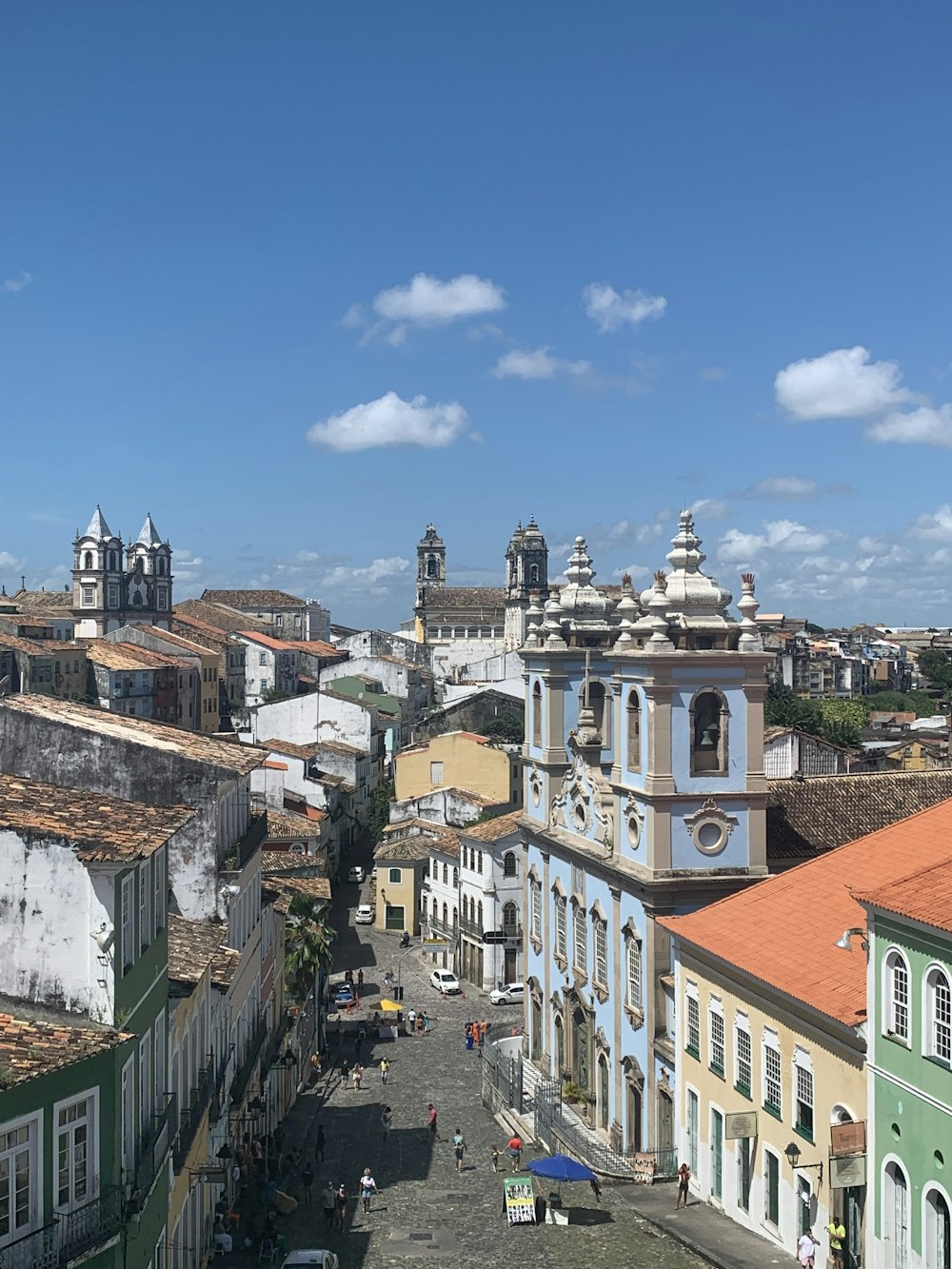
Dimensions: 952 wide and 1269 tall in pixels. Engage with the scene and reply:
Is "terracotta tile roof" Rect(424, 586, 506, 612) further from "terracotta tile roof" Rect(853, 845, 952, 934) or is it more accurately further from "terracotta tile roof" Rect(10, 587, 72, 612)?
"terracotta tile roof" Rect(853, 845, 952, 934)

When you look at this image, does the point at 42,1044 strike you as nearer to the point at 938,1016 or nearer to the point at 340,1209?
the point at 938,1016

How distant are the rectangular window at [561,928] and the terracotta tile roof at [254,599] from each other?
444 feet

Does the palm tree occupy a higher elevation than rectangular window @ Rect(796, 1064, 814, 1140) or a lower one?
lower

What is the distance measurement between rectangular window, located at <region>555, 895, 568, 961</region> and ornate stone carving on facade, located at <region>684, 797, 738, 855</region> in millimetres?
7483

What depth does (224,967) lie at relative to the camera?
28.8 metres

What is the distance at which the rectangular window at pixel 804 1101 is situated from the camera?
957 inches

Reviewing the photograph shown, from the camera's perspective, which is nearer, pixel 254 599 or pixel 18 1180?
pixel 18 1180

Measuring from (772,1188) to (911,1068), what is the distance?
22.4 ft

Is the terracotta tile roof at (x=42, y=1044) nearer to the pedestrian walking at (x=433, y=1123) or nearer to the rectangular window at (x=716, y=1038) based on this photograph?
the rectangular window at (x=716, y=1038)

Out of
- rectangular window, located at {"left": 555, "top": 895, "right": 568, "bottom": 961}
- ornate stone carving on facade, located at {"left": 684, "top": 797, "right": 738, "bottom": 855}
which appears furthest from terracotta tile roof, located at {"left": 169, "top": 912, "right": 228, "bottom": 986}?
rectangular window, located at {"left": 555, "top": 895, "right": 568, "bottom": 961}

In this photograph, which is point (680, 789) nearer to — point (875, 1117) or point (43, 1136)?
point (875, 1117)

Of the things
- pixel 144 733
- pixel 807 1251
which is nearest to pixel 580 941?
pixel 144 733

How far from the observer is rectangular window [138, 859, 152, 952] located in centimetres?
1923

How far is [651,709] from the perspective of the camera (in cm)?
3447
